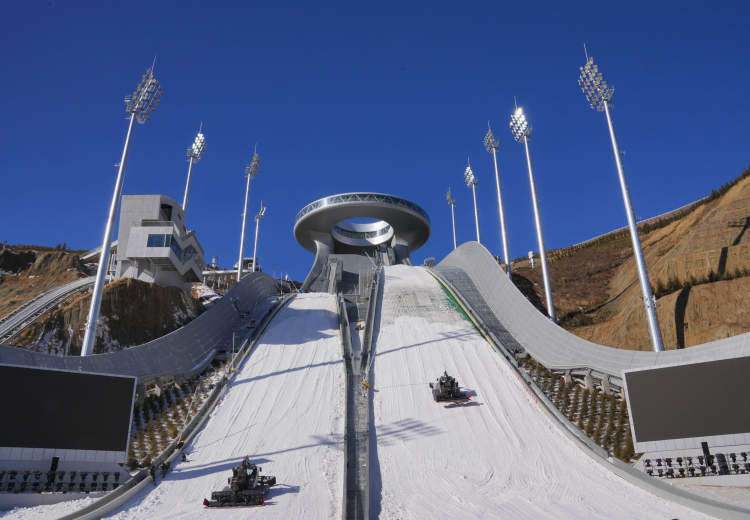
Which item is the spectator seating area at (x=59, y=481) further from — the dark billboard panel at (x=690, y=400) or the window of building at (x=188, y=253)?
the window of building at (x=188, y=253)

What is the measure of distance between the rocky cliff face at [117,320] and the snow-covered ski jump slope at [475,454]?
994cm

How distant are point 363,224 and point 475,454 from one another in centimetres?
5577

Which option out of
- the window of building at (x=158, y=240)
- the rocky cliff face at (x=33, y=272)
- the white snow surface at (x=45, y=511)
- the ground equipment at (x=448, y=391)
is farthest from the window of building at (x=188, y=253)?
the white snow surface at (x=45, y=511)

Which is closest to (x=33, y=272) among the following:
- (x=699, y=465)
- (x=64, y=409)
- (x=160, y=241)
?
(x=160, y=241)

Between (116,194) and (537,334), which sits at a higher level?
(116,194)

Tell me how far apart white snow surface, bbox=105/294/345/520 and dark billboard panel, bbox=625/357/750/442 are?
6.82 metres

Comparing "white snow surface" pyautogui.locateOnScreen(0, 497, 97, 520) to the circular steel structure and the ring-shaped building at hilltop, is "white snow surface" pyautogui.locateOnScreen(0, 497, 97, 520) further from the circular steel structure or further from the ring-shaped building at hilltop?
the circular steel structure

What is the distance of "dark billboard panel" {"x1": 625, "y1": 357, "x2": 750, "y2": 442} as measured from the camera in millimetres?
9898

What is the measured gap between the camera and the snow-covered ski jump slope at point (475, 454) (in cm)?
962

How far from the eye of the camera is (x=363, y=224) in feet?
221

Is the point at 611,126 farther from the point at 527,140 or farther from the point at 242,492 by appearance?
the point at 242,492

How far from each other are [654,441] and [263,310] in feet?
73.7

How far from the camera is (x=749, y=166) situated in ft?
83.9

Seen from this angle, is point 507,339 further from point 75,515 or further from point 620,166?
point 75,515
